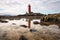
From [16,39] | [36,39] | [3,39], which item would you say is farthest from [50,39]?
[3,39]

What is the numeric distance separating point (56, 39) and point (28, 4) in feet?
14.7

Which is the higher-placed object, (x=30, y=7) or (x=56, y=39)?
(x=30, y=7)

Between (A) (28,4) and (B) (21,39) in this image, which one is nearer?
(B) (21,39)

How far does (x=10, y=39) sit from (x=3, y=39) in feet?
1.04

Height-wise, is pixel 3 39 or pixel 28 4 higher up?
pixel 28 4

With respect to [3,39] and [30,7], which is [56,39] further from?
[30,7]

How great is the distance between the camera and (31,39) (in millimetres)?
5117

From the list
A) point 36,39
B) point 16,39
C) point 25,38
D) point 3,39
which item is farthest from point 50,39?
point 3,39

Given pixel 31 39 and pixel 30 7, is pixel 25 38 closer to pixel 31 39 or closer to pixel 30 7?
pixel 31 39

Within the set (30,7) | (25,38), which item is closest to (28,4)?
(30,7)

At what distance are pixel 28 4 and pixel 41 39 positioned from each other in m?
4.40

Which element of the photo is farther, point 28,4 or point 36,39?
point 28,4

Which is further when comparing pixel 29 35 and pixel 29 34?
pixel 29 34

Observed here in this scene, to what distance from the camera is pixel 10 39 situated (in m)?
5.09
